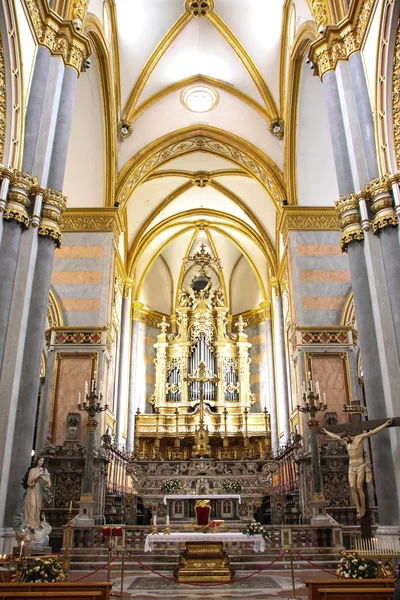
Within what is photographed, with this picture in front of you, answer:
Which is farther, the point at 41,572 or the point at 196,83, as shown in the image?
the point at 196,83

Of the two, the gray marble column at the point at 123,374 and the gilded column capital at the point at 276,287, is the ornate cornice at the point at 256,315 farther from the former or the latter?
the gray marble column at the point at 123,374

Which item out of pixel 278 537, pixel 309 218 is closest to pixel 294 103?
pixel 309 218

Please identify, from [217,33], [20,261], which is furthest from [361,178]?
[217,33]

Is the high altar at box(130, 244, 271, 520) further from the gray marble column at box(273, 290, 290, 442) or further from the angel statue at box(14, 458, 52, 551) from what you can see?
the angel statue at box(14, 458, 52, 551)

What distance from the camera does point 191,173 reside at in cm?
2234

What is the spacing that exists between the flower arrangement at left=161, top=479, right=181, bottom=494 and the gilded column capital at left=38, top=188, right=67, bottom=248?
8005 millimetres

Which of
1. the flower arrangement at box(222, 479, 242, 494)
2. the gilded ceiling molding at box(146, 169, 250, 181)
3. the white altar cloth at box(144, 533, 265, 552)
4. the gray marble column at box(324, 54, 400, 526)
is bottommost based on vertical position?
the white altar cloth at box(144, 533, 265, 552)

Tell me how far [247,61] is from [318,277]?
23.7 feet

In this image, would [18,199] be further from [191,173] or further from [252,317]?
[252,317]

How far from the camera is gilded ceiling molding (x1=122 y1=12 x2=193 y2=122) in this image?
16562mm

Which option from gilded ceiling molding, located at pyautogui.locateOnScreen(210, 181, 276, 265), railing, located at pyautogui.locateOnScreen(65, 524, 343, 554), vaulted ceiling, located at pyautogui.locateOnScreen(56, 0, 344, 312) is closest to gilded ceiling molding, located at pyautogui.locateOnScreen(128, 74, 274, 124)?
vaulted ceiling, located at pyautogui.locateOnScreen(56, 0, 344, 312)

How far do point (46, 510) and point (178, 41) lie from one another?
46.5 ft

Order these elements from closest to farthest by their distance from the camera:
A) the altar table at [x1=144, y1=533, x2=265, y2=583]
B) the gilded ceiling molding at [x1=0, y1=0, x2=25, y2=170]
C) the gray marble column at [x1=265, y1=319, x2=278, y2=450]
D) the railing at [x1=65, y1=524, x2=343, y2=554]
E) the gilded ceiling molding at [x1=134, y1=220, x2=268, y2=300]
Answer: the altar table at [x1=144, y1=533, x2=265, y2=583] < the gilded ceiling molding at [x1=0, y1=0, x2=25, y2=170] < the railing at [x1=65, y1=524, x2=343, y2=554] < the gray marble column at [x1=265, y1=319, x2=278, y2=450] < the gilded ceiling molding at [x1=134, y1=220, x2=268, y2=300]

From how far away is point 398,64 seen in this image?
925cm
